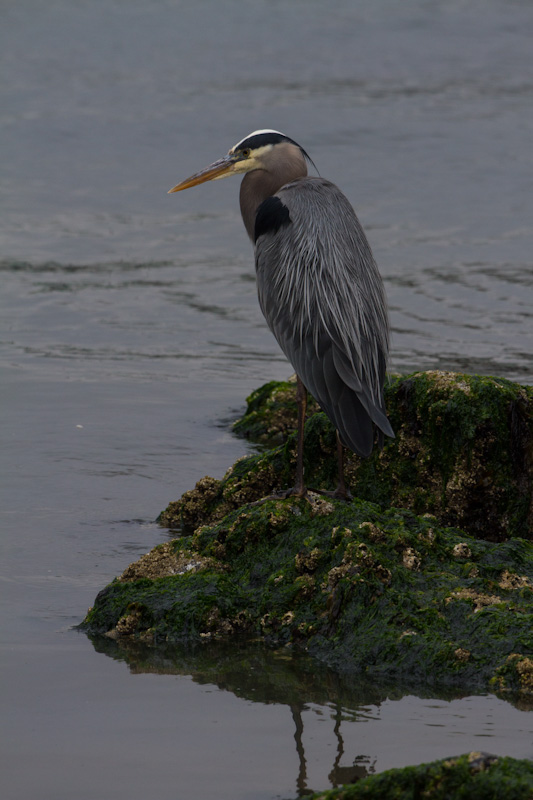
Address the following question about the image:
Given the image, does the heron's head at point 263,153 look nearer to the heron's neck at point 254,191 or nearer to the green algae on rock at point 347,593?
the heron's neck at point 254,191

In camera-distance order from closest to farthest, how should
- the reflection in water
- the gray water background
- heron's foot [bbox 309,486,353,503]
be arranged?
the reflection in water < the gray water background < heron's foot [bbox 309,486,353,503]

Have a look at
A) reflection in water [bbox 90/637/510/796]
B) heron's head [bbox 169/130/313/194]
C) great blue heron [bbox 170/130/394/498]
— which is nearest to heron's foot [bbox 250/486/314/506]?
great blue heron [bbox 170/130/394/498]

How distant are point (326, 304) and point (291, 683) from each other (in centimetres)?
173

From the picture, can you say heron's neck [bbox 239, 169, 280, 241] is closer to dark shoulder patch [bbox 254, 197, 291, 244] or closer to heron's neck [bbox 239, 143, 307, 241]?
heron's neck [bbox 239, 143, 307, 241]

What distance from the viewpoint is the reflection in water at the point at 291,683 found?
10.5 feet

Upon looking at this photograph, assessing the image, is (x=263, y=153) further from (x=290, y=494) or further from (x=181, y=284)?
(x=181, y=284)

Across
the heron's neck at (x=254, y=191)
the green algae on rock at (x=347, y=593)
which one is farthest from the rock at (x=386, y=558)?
the heron's neck at (x=254, y=191)

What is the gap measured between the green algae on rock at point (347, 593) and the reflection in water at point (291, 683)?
0.26 feet

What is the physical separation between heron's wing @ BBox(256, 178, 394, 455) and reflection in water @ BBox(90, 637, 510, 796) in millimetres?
934

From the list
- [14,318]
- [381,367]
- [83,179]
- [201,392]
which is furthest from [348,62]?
[381,367]

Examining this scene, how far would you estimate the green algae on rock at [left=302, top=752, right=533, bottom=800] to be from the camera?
2.58m

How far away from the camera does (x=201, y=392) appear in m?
8.20

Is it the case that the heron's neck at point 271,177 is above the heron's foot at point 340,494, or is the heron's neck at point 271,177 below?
above

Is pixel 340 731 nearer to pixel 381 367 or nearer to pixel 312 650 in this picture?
pixel 312 650
